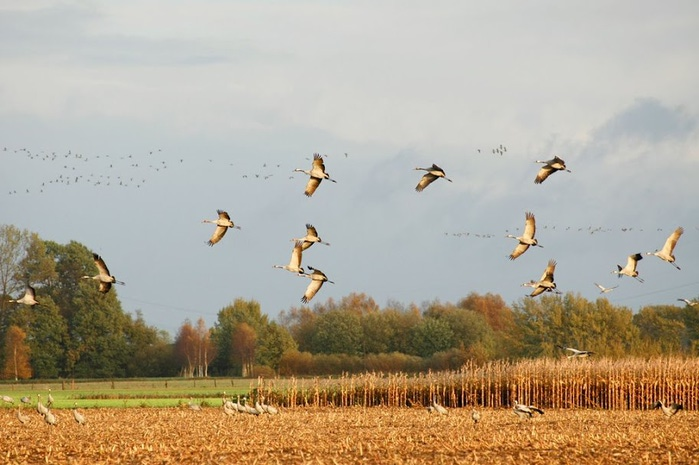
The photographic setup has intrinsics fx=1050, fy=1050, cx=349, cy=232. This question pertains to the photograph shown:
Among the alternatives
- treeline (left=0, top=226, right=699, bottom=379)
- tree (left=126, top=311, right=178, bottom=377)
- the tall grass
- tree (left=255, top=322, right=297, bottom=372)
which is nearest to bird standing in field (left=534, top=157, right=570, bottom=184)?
the tall grass

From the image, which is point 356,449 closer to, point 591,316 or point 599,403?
point 599,403

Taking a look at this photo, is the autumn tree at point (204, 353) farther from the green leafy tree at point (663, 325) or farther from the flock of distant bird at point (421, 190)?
the flock of distant bird at point (421, 190)

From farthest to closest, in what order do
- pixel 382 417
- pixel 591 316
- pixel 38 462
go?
1. pixel 591 316
2. pixel 382 417
3. pixel 38 462

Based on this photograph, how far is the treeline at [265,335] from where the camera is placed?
8625cm

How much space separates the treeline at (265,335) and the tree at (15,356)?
0.09 metres

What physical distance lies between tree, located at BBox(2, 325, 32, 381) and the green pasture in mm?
7863

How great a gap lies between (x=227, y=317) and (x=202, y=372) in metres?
8.46

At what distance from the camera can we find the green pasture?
58.5 m

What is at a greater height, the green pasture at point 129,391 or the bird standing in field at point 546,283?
the bird standing in field at point 546,283

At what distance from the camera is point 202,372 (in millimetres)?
113188

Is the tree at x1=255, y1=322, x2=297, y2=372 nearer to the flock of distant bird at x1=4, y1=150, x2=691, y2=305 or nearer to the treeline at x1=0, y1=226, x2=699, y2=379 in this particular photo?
the treeline at x1=0, y1=226, x2=699, y2=379

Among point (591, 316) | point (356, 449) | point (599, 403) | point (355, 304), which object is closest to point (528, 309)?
point (591, 316)

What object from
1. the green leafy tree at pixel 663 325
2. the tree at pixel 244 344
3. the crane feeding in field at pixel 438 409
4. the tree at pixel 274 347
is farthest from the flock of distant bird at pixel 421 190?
the tree at pixel 244 344

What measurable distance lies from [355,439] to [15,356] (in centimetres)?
7193
